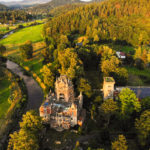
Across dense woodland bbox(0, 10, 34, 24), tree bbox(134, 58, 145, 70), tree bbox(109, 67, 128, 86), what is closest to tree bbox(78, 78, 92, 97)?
tree bbox(109, 67, 128, 86)

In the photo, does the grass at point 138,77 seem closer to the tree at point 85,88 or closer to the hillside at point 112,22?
the tree at point 85,88

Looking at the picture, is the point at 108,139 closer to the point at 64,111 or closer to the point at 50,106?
the point at 64,111

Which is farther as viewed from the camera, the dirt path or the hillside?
the hillside

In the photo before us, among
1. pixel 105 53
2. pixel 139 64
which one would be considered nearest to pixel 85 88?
pixel 105 53

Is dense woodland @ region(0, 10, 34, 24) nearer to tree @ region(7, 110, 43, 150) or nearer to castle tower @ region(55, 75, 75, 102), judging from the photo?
castle tower @ region(55, 75, 75, 102)

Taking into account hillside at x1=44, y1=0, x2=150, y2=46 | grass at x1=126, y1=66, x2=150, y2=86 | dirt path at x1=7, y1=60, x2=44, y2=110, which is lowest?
dirt path at x1=7, y1=60, x2=44, y2=110

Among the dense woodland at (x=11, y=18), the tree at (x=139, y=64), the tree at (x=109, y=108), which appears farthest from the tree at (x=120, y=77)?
the dense woodland at (x=11, y=18)

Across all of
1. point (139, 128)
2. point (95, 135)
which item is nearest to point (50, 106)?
point (95, 135)
